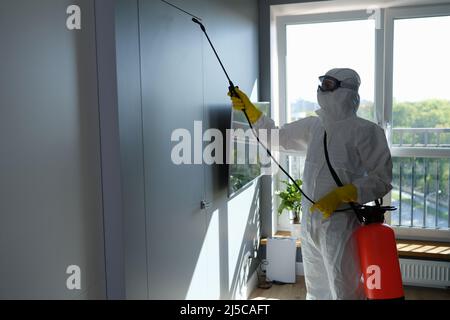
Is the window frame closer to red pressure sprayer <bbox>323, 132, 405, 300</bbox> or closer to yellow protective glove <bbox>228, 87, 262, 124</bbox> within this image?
yellow protective glove <bbox>228, 87, 262, 124</bbox>

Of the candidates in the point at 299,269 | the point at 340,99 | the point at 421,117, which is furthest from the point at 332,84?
the point at 299,269

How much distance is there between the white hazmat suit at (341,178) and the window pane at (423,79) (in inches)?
63.9

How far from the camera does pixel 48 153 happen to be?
1354 millimetres

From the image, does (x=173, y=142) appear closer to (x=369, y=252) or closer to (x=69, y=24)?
(x=69, y=24)

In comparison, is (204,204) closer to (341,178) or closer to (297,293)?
(341,178)

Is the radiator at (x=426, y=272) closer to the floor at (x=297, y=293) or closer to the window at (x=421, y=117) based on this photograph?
the floor at (x=297, y=293)

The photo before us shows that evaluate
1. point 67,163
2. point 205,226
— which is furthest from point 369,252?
point 67,163

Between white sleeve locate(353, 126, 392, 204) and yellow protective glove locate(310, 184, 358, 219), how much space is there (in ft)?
0.12

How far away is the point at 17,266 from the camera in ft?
4.05

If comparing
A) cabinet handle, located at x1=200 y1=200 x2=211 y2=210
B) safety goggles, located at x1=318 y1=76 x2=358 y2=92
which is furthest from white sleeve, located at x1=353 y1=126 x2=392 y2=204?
cabinet handle, located at x1=200 y1=200 x2=211 y2=210

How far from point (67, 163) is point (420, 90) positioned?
3.17m

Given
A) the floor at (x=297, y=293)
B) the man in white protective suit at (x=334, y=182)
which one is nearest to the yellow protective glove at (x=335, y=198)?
the man in white protective suit at (x=334, y=182)

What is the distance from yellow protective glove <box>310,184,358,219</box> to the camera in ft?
6.98
